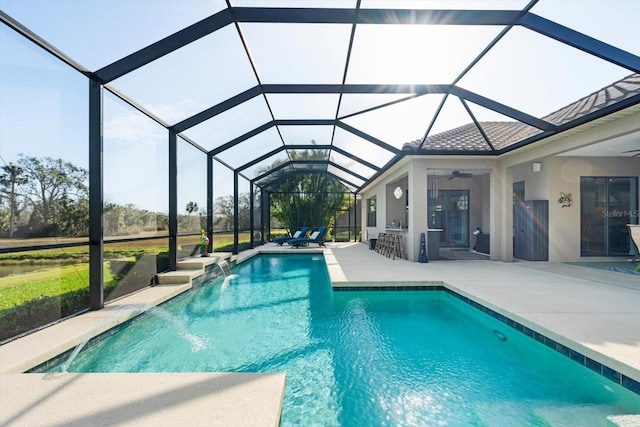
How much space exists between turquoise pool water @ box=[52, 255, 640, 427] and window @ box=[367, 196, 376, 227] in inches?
403

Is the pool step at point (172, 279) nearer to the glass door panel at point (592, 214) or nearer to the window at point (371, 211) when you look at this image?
the glass door panel at point (592, 214)

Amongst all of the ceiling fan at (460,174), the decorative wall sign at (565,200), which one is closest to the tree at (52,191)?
the ceiling fan at (460,174)

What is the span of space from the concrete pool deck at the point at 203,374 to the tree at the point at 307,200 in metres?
11.3

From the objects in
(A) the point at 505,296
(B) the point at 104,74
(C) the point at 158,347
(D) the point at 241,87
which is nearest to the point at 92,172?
(B) the point at 104,74

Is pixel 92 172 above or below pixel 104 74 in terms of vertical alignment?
below

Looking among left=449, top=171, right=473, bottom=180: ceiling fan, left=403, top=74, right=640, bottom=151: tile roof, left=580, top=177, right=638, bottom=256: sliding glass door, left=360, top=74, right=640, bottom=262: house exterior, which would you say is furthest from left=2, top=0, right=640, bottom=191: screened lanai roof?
left=580, top=177, right=638, bottom=256: sliding glass door

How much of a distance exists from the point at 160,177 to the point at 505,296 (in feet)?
21.8

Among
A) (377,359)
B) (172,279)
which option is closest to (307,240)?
(172,279)

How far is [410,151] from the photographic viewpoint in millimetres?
7938

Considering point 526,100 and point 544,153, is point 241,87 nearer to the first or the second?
point 526,100

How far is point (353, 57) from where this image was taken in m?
4.95

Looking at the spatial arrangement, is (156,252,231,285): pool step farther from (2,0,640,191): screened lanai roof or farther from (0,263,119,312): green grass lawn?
(2,0,640,191): screened lanai roof

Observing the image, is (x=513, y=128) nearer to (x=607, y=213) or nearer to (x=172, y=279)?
(x=607, y=213)

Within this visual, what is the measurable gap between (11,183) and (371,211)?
14.1 m
